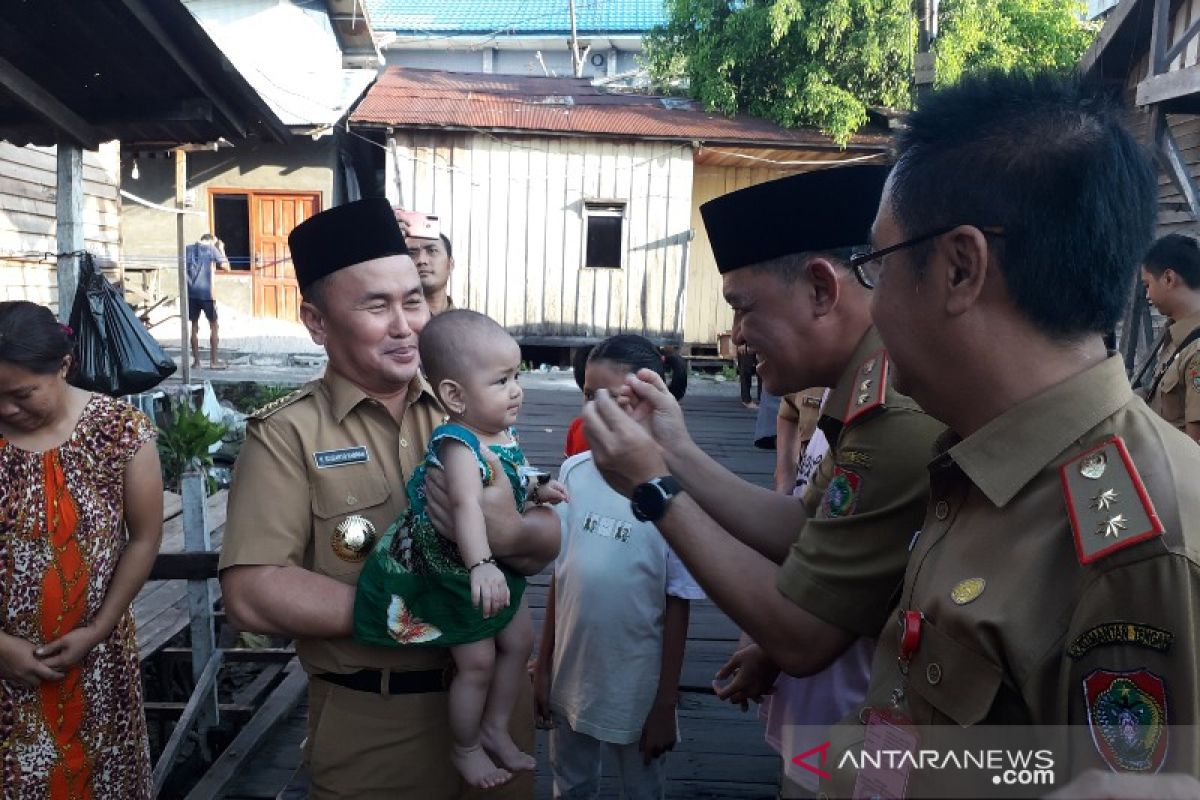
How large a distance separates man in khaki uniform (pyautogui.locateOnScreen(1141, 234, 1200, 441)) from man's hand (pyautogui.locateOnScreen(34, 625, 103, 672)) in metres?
4.75

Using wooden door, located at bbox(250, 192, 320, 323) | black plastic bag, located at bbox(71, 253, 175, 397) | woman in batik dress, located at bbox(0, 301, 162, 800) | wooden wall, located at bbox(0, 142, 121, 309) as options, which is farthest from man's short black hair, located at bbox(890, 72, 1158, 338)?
wooden door, located at bbox(250, 192, 320, 323)

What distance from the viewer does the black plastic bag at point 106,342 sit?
4.79 m

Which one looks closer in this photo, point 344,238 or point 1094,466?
point 1094,466

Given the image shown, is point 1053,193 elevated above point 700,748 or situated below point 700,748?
above

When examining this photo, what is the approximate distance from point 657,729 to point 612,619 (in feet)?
1.18

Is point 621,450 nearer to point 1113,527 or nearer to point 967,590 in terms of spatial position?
point 967,590

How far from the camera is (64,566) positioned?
8.20 feet

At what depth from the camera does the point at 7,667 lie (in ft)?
7.79

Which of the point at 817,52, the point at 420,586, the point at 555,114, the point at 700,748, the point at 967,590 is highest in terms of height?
the point at 817,52

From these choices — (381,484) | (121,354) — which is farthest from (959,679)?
(121,354)

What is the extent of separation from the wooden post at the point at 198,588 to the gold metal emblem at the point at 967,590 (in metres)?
3.11

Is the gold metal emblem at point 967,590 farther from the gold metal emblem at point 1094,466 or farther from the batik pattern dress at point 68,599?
the batik pattern dress at point 68,599

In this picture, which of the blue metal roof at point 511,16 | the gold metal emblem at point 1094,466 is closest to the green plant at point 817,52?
the blue metal roof at point 511,16

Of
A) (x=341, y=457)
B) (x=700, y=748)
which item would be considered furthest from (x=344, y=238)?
(x=700, y=748)
